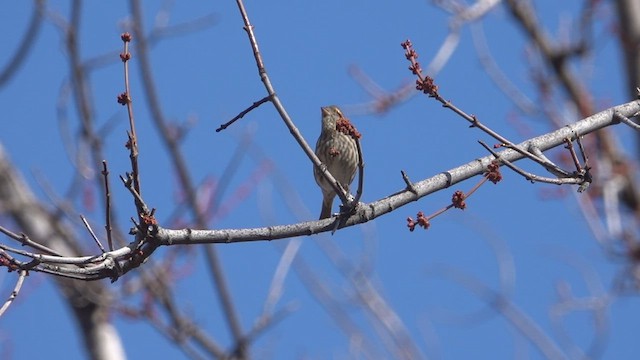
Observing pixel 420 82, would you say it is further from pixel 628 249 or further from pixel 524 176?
pixel 628 249

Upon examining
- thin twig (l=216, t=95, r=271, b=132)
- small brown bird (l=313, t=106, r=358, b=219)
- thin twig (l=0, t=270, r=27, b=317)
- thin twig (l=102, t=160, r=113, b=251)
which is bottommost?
thin twig (l=0, t=270, r=27, b=317)

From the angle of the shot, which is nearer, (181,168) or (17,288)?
(17,288)

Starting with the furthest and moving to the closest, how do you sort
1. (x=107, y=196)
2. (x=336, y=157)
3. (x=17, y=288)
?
(x=336, y=157), (x=107, y=196), (x=17, y=288)

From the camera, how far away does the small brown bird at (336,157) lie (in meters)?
6.86

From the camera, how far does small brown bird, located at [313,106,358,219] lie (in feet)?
22.5

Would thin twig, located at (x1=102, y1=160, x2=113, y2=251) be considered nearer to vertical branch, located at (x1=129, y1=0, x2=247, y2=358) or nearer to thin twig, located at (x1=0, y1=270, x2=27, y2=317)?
thin twig, located at (x1=0, y1=270, x2=27, y2=317)

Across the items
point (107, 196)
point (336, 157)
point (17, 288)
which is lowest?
point (17, 288)

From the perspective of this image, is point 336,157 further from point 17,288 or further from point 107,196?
point 17,288

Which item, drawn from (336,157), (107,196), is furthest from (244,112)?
(336,157)

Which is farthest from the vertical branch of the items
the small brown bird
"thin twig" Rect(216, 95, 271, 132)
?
"thin twig" Rect(216, 95, 271, 132)

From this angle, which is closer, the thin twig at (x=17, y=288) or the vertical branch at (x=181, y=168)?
the thin twig at (x=17, y=288)

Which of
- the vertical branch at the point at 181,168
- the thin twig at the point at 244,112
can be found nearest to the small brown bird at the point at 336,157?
the vertical branch at the point at 181,168

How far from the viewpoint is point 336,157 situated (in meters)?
6.67

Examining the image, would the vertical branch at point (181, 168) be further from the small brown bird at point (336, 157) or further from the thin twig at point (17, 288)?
the thin twig at point (17, 288)
